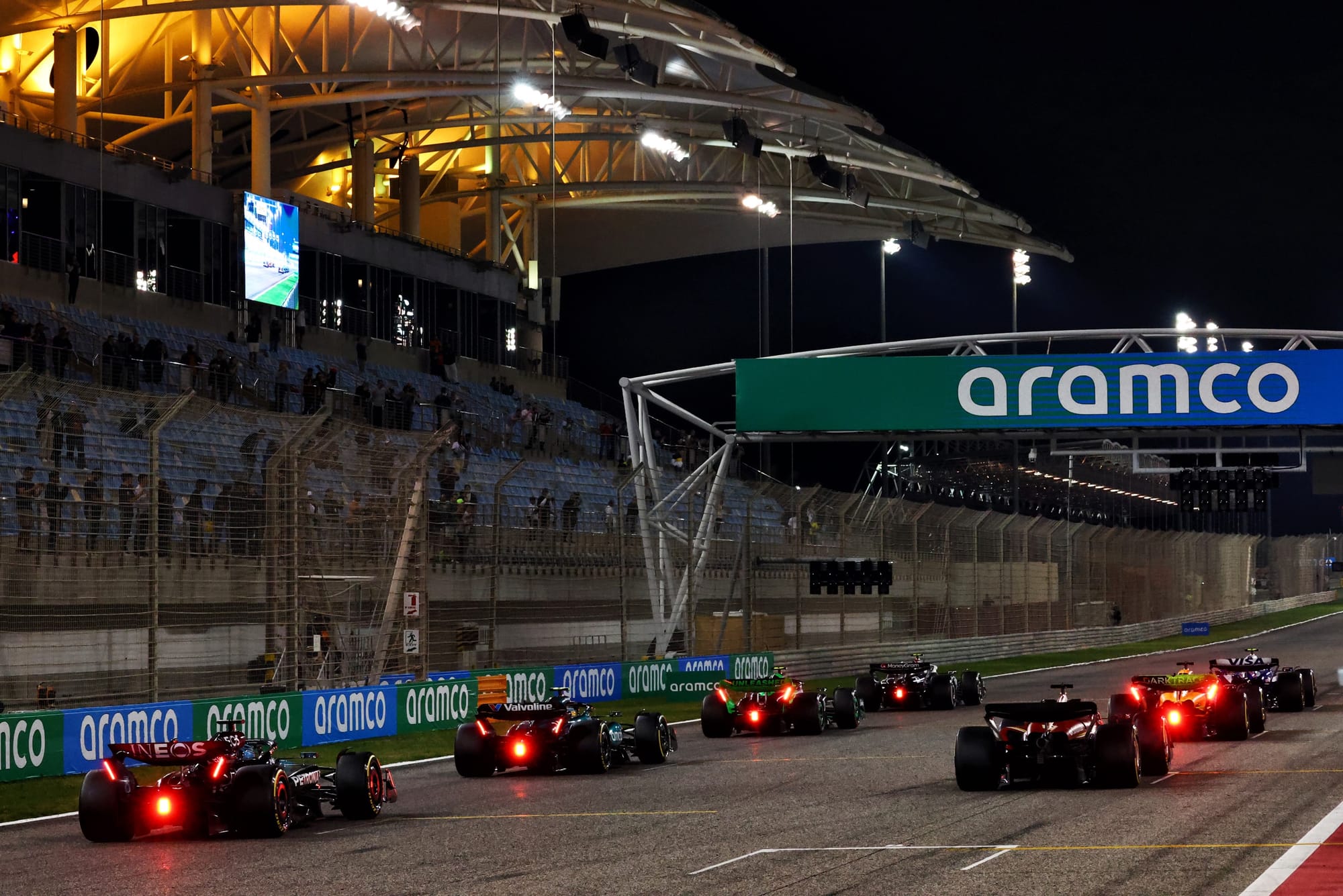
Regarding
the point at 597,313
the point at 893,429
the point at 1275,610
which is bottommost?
the point at 1275,610

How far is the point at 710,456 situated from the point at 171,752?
23.0m

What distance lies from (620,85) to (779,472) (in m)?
31.8

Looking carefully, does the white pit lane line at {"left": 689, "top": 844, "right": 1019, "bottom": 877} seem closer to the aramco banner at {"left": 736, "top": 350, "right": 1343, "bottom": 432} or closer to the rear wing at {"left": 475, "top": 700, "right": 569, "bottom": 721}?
the rear wing at {"left": 475, "top": 700, "right": 569, "bottom": 721}

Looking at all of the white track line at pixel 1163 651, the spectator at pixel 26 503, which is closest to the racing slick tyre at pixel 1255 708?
the spectator at pixel 26 503

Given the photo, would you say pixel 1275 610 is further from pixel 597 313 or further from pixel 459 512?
pixel 459 512

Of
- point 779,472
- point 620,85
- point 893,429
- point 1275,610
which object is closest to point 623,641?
point 893,429

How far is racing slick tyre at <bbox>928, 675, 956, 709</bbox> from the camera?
26.4 m

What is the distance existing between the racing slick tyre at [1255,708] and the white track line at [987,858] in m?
10.4

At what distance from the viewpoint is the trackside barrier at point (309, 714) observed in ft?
52.4

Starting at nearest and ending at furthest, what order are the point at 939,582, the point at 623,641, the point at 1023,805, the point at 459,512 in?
the point at 1023,805 → the point at 459,512 → the point at 623,641 → the point at 939,582

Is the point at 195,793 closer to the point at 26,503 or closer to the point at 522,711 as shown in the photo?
the point at 26,503

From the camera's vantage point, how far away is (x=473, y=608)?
78.4ft

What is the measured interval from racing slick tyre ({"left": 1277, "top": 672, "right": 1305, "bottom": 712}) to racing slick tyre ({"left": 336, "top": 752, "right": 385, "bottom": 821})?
1495cm

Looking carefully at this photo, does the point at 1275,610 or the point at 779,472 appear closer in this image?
the point at 779,472
